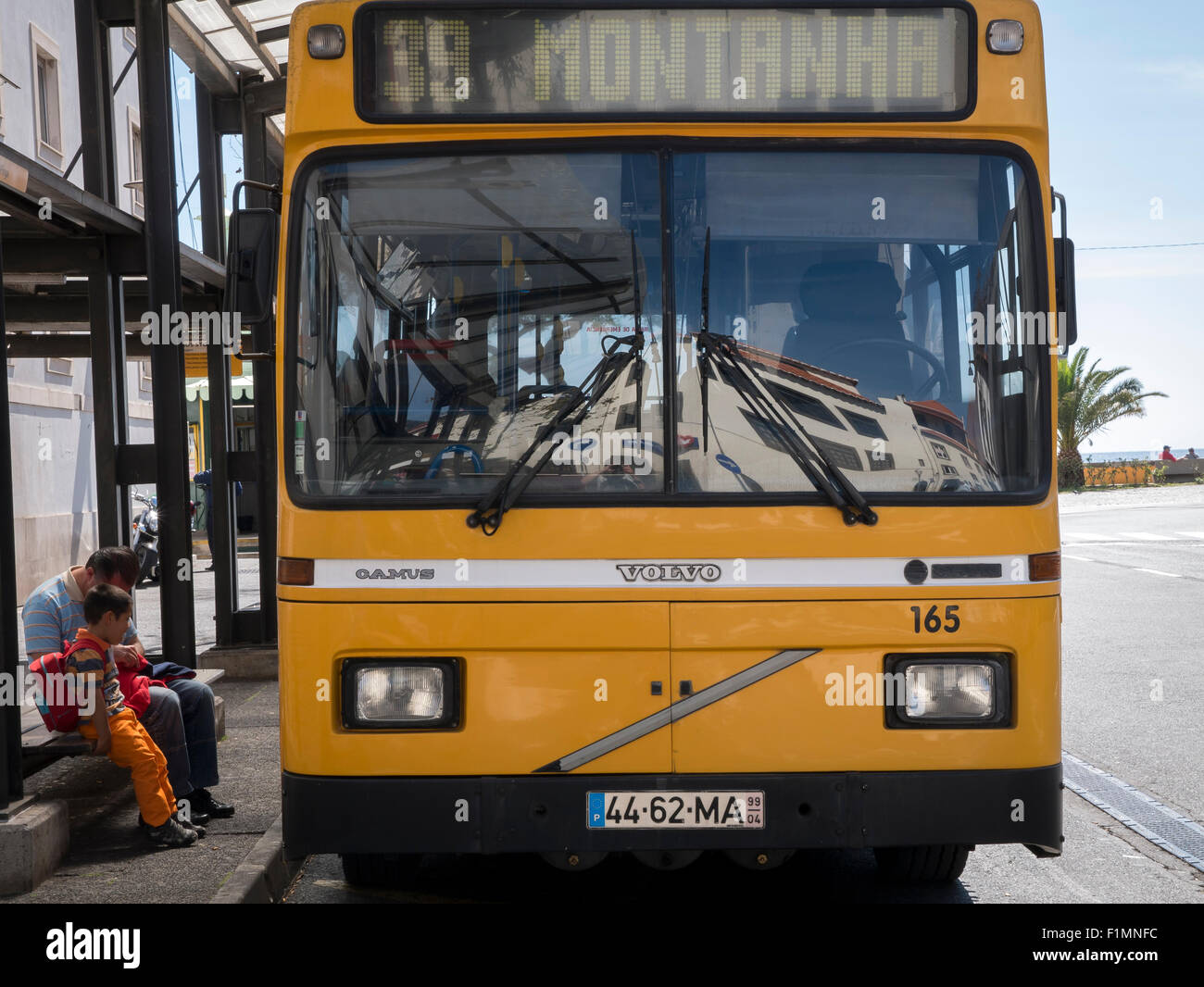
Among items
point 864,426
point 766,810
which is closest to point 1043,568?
point 864,426

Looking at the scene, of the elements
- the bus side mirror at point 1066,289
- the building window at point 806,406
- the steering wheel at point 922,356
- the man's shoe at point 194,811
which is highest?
the bus side mirror at point 1066,289

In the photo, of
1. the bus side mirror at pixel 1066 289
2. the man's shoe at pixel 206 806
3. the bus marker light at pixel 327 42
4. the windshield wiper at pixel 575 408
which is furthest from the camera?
the man's shoe at pixel 206 806

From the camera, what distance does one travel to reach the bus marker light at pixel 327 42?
13.4 ft

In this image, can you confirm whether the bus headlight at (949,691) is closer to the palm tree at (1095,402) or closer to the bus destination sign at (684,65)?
the bus destination sign at (684,65)

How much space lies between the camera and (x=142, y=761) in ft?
17.7

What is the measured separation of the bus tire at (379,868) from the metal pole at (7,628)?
1.33 m

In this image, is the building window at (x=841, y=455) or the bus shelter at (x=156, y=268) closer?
the building window at (x=841, y=455)

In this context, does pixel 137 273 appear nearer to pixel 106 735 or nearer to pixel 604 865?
pixel 106 735

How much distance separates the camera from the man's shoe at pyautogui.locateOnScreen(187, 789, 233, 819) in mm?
5906

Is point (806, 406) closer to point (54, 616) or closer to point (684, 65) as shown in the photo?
point (684, 65)

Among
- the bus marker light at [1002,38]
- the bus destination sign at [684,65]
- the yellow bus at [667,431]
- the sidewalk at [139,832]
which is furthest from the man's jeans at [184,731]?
the bus marker light at [1002,38]

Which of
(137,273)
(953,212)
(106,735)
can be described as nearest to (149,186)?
(137,273)

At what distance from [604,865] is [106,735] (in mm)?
2123

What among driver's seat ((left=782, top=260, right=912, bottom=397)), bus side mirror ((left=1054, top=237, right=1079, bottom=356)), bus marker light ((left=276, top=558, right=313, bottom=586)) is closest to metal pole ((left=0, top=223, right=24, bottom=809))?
bus marker light ((left=276, top=558, right=313, bottom=586))
